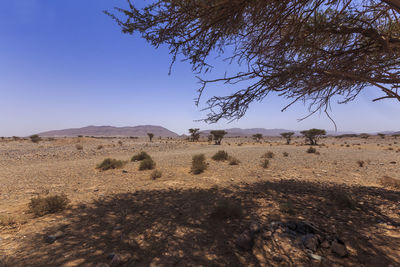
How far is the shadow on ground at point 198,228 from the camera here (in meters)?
2.32

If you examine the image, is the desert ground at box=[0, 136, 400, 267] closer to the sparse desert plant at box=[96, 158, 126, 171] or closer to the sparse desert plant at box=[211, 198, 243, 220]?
the sparse desert plant at box=[211, 198, 243, 220]

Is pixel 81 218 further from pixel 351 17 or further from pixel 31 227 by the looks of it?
pixel 351 17

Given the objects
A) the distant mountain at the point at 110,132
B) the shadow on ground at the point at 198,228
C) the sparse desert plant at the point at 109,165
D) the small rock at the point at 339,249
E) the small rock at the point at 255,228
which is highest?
the distant mountain at the point at 110,132

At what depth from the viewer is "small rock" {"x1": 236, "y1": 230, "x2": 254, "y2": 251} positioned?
8.39 feet

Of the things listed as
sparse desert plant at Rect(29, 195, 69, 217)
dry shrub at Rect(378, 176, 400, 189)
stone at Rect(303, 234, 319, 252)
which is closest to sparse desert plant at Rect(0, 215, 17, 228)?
sparse desert plant at Rect(29, 195, 69, 217)

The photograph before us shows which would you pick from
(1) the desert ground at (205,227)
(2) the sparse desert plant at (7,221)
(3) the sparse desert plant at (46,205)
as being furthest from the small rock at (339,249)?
(2) the sparse desert plant at (7,221)

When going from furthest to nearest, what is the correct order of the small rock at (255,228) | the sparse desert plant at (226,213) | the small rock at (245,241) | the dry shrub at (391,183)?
the dry shrub at (391,183) → the sparse desert plant at (226,213) → the small rock at (255,228) → the small rock at (245,241)

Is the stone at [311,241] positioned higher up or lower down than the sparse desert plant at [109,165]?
lower down

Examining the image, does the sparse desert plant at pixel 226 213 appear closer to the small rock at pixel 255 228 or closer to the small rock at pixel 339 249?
the small rock at pixel 255 228

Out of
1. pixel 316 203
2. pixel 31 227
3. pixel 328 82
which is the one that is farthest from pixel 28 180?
pixel 328 82

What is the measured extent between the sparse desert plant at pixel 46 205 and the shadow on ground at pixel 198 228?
0.34m

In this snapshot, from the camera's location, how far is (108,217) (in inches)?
137

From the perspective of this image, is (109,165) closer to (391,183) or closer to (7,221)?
(7,221)

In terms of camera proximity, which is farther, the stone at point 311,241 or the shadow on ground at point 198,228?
Answer: the stone at point 311,241
